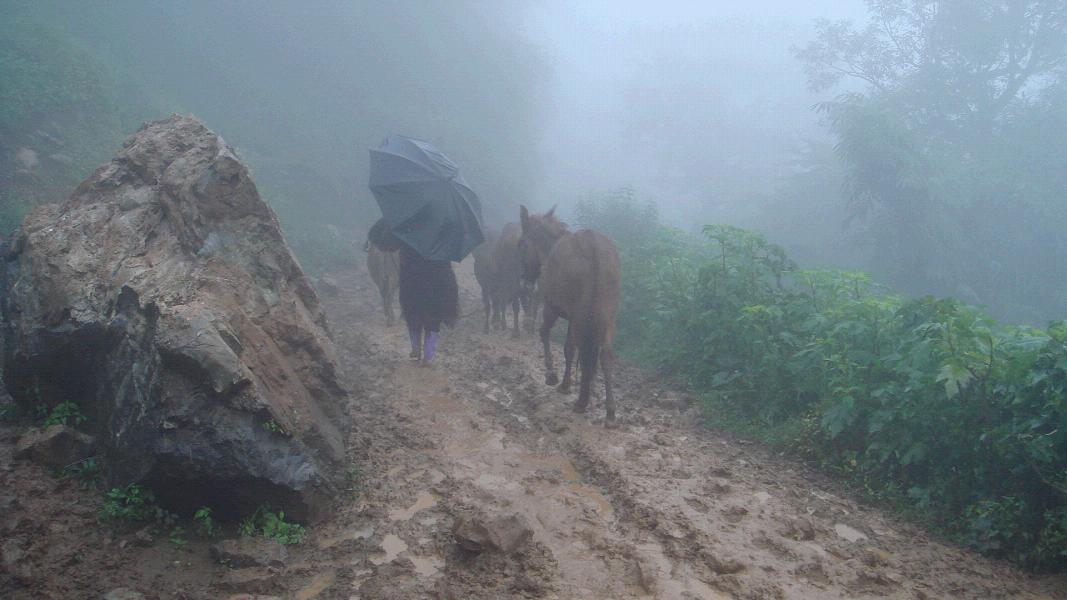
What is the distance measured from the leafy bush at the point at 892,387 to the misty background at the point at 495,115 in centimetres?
802

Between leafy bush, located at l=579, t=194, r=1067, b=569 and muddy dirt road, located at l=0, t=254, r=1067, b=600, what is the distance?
29cm

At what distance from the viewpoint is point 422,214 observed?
7.31m

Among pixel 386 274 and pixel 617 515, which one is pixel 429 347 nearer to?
pixel 386 274

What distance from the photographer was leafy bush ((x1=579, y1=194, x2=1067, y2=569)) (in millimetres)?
4324

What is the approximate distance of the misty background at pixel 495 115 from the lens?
13.7 meters

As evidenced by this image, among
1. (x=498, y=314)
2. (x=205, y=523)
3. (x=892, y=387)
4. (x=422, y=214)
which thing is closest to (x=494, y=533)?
(x=205, y=523)

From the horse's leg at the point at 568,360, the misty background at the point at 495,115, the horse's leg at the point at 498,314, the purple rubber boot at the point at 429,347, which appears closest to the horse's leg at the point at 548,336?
the horse's leg at the point at 568,360

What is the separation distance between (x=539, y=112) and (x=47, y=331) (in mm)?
21065

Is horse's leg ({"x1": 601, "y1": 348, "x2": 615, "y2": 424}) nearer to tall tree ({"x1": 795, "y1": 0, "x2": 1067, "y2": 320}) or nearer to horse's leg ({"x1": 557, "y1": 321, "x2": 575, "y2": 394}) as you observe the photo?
horse's leg ({"x1": 557, "y1": 321, "x2": 575, "y2": 394})

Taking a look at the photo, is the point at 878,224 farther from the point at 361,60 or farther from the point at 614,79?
the point at 614,79

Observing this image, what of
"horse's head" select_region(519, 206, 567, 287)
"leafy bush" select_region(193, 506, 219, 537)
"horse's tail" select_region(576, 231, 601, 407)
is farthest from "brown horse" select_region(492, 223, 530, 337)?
"leafy bush" select_region(193, 506, 219, 537)

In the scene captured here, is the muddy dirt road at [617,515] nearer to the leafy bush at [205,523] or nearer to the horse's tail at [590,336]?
the horse's tail at [590,336]

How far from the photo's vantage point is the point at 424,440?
5.80m

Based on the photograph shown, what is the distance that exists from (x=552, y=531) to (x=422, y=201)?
3.96 metres
